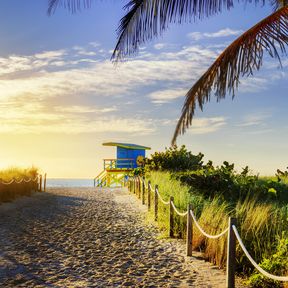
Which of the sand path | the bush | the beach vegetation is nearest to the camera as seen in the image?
the sand path

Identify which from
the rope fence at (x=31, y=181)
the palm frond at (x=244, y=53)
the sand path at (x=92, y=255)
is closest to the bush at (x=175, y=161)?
the rope fence at (x=31, y=181)

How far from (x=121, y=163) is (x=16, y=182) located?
2163 cm

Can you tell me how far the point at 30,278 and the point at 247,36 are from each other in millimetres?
5967

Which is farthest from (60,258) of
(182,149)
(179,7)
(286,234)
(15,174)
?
(182,149)

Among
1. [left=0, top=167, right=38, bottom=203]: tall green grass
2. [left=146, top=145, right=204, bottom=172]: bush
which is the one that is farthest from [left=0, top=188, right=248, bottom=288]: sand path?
[left=146, top=145, right=204, bottom=172]: bush

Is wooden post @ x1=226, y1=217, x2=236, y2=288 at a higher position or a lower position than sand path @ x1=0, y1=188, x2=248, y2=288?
higher

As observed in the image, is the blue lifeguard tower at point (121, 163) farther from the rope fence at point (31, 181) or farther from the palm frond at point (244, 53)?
the palm frond at point (244, 53)

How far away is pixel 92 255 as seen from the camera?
8125 mm

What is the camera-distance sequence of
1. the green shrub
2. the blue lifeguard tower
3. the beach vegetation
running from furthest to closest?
the blue lifeguard tower < the beach vegetation < the green shrub

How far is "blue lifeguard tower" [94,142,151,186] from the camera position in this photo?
125 ft

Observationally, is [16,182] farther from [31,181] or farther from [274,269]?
[274,269]

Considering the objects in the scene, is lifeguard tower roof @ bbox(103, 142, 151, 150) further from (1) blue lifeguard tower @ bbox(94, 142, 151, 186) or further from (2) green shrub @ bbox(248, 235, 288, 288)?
(2) green shrub @ bbox(248, 235, 288, 288)

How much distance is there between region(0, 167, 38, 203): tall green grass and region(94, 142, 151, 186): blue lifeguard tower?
1535 centimetres

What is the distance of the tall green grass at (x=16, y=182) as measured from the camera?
16719 millimetres
